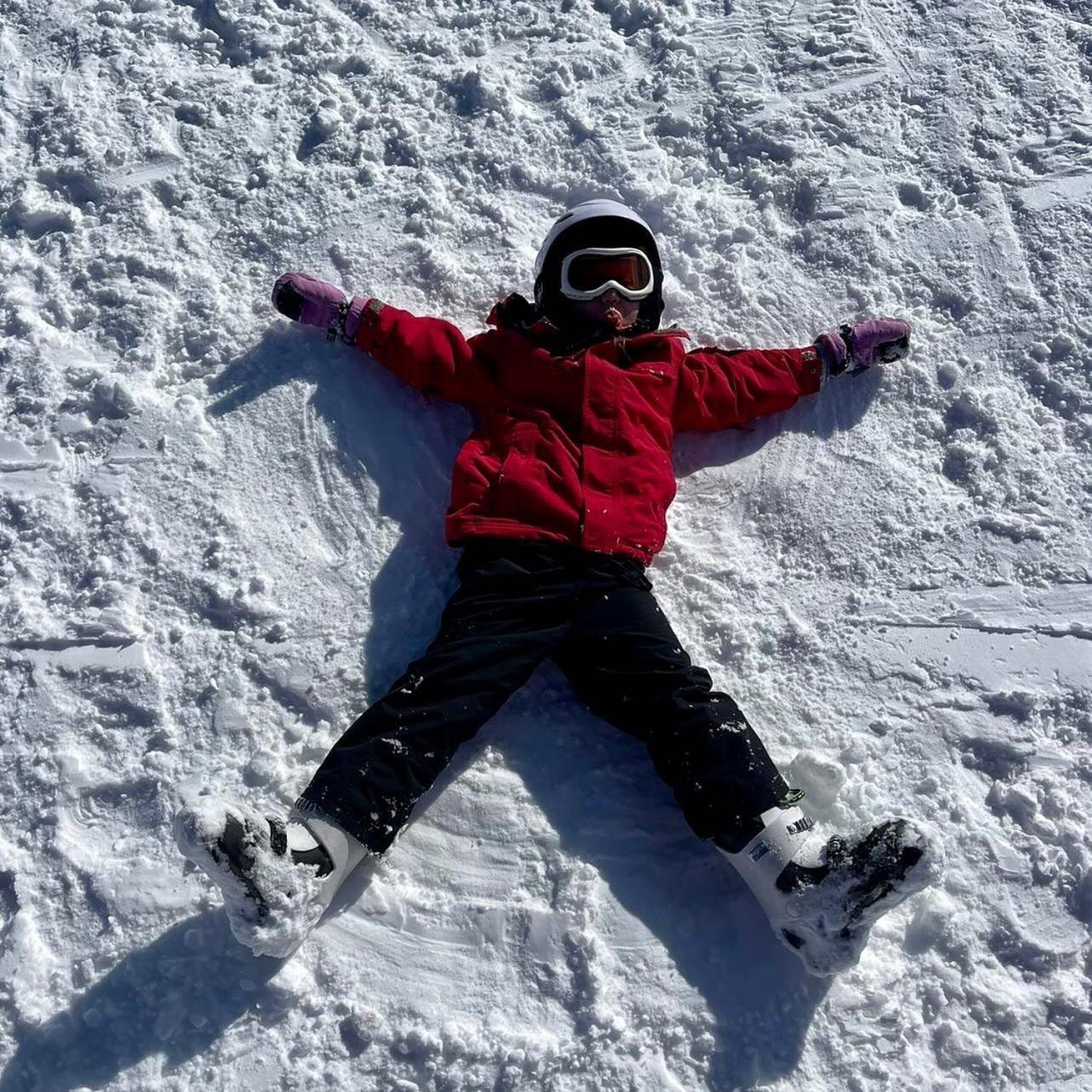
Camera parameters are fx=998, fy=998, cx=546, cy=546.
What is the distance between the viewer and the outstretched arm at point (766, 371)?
→ 2932 mm

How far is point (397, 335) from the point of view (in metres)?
2.98

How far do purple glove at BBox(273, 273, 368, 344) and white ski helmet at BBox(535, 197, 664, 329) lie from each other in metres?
0.57

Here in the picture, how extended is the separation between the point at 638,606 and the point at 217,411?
144cm

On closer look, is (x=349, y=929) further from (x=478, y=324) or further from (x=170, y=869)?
(x=478, y=324)

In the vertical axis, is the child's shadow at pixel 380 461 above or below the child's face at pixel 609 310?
below

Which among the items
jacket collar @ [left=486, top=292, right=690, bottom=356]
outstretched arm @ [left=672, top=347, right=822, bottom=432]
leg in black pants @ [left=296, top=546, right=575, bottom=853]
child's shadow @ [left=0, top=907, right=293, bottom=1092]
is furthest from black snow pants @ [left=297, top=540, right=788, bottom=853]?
jacket collar @ [left=486, top=292, right=690, bottom=356]

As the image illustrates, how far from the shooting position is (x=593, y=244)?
3139 millimetres

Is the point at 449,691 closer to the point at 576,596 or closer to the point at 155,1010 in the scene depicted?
the point at 576,596

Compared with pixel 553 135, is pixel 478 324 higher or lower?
lower

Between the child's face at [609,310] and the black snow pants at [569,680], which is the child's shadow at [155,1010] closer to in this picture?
the black snow pants at [569,680]

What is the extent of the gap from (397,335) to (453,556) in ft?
2.26

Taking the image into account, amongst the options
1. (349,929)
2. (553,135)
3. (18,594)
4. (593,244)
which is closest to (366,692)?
(349,929)

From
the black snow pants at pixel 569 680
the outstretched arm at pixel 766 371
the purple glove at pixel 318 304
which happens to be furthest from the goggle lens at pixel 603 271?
the black snow pants at pixel 569 680

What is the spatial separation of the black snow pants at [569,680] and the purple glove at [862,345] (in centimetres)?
97
